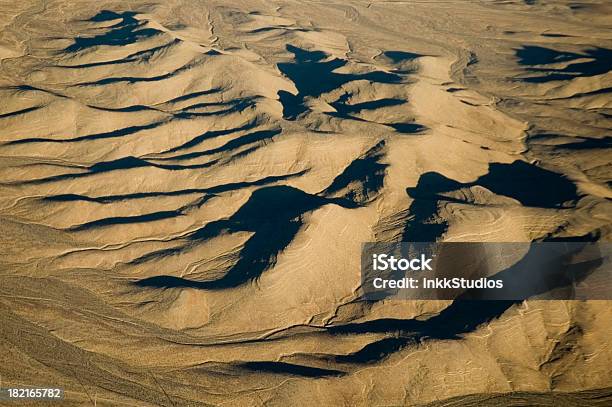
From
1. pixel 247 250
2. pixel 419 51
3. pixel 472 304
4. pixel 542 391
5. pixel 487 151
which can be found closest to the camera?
pixel 542 391

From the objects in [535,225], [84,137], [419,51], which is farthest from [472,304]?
[419,51]

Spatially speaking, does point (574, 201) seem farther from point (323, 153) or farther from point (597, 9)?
point (597, 9)

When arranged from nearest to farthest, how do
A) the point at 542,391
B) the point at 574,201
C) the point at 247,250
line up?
the point at 542,391 < the point at 247,250 < the point at 574,201

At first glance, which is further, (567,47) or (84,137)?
(567,47)

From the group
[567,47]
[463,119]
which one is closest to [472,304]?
[463,119]

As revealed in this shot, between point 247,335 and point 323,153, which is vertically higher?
point 323,153

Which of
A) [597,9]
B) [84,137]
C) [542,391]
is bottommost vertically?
[542,391]
